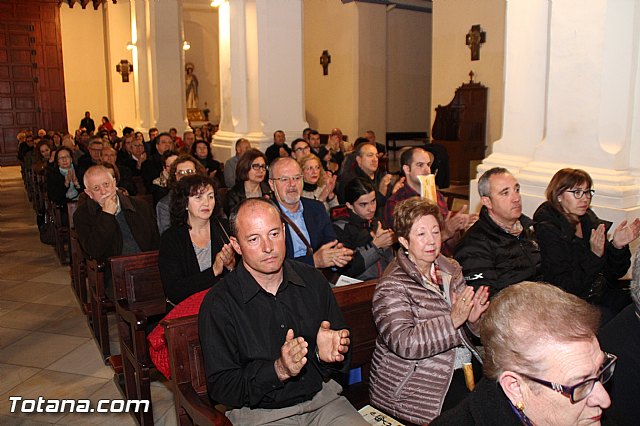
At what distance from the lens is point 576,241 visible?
3.74m

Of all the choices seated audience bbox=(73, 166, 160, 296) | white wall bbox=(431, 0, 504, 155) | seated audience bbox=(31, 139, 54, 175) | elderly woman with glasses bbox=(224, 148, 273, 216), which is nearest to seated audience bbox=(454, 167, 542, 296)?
elderly woman with glasses bbox=(224, 148, 273, 216)

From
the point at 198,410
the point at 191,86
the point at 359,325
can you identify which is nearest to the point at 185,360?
the point at 198,410

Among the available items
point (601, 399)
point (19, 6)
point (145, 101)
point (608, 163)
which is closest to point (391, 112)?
point (145, 101)

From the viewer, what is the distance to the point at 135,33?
1530 cm

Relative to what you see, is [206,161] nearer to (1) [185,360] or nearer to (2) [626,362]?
(1) [185,360]

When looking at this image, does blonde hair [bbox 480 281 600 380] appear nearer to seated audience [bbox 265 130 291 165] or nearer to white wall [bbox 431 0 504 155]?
seated audience [bbox 265 130 291 165]

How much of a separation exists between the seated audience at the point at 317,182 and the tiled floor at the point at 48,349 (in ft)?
7.43

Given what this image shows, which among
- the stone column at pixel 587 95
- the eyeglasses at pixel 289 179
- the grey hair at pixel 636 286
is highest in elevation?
the stone column at pixel 587 95

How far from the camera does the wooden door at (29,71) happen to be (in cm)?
1994

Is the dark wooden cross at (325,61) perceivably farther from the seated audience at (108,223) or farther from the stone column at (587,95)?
the seated audience at (108,223)

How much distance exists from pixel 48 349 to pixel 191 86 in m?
18.1

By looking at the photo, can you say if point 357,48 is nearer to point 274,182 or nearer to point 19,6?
point 19,6

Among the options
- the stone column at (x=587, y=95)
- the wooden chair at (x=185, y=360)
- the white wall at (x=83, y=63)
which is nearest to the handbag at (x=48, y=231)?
the wooden chair at (x=185, y=360)

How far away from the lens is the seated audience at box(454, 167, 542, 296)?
11.1 ft
